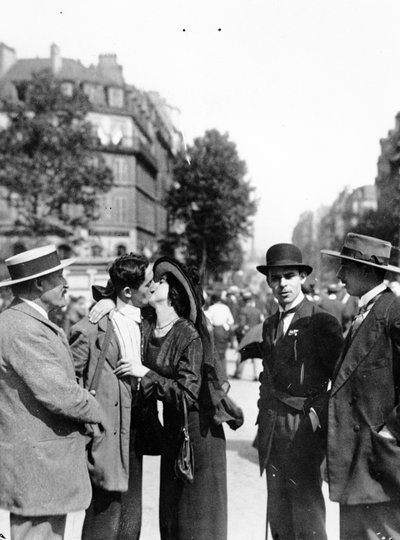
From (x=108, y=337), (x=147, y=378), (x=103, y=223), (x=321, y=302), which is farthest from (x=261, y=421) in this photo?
(x=103, y=223)

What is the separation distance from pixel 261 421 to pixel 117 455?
0.92m

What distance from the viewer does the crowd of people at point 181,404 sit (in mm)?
3344

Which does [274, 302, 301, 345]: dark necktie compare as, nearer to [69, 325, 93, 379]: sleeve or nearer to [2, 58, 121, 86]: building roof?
[69, 325, 93, 379]: sleeve

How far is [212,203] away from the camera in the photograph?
46.4 m

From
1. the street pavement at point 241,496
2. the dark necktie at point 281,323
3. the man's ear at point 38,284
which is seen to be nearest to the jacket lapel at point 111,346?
the man's ear at point 38,284

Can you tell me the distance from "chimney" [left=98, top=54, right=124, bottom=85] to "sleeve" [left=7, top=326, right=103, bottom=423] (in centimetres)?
6021

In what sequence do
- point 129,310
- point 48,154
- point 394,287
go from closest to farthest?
point 129,310, point 394,287, point 48,154

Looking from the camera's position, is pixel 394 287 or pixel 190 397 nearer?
pixel 190 397

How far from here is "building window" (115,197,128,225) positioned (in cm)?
6069

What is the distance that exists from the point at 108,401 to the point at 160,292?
69 cm

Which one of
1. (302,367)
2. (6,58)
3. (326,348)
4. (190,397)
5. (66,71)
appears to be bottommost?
(190,397)

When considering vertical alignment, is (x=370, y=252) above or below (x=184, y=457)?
above

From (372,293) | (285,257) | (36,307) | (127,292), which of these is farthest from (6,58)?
(372,293)

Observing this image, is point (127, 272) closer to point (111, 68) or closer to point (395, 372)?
point (395, 372)
